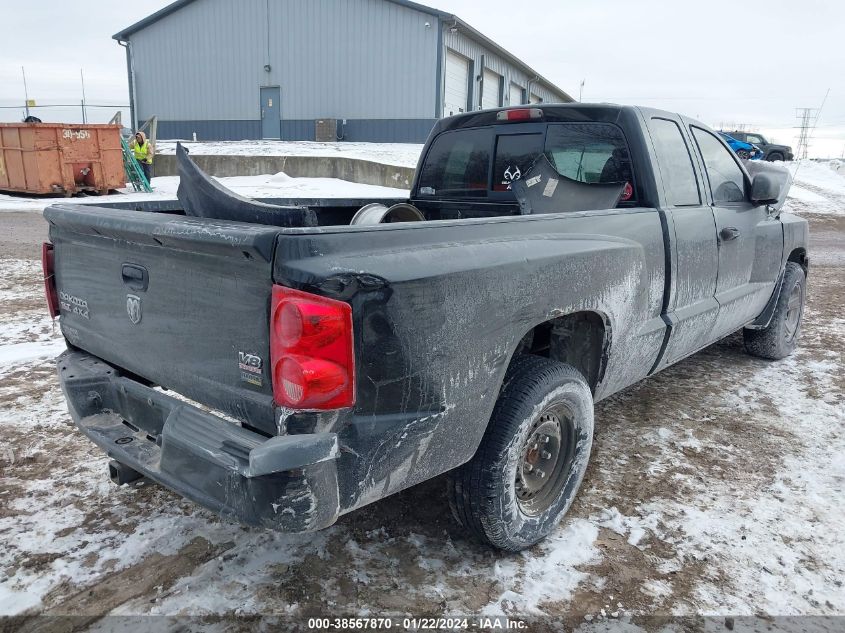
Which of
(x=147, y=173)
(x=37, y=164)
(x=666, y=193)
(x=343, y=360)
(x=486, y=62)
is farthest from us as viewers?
(x=486, y=62)

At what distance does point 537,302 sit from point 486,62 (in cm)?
2691

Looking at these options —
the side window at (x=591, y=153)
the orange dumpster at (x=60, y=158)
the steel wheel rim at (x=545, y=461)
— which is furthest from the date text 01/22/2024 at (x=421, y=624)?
the orange dumpster at (x=60, y=158)

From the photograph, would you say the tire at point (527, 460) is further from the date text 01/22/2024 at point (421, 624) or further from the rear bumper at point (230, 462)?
the rear bumper at point (230, 462)

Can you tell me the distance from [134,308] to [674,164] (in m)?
2.96

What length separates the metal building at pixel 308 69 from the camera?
2391 cm

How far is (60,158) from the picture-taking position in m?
15.2

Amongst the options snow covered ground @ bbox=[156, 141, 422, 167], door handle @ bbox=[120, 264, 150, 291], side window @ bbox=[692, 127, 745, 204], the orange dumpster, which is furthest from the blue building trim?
door handle @ bbox=[120, 264, 150, 291]

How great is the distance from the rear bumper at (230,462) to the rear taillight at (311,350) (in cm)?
12

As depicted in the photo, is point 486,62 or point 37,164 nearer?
point 37,164

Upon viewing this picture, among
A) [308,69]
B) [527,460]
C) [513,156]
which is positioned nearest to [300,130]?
[308,69]

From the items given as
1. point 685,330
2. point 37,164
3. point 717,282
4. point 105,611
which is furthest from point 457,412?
point 37,164

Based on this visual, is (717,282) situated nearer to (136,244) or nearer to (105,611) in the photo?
(136,244)

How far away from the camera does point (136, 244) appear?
234 cm

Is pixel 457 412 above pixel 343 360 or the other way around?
the other way around
